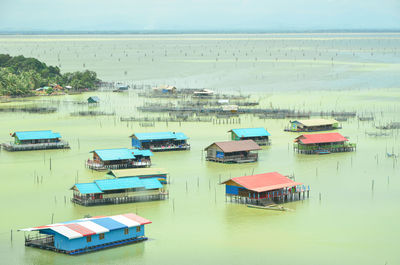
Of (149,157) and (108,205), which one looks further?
(149,157)

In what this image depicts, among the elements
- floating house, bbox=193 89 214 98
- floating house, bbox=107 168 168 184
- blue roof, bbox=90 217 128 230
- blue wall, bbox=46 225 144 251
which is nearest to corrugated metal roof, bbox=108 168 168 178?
floating house, bbox=107 168 168 184

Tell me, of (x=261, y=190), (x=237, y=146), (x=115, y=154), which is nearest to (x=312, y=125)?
(x=237, y=146)

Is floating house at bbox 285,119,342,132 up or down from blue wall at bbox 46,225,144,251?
up

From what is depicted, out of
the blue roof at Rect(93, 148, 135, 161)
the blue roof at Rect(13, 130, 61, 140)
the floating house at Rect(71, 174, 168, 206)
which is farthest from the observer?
the blue roof at Rect(13, 130, 61, 140)

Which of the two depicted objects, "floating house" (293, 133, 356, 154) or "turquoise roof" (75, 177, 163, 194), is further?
"floating house" (293, 133, 356, 154)

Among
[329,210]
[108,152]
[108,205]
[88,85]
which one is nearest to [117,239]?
[108,205]

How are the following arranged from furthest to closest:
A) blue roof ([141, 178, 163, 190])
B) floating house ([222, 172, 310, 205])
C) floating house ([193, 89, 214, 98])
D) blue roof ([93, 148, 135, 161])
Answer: floating house ([193, 89, 214, 98]) → blue roof ([93, 148, 135, 161]) → blue roof ([141, 178, 163, 190]) → floating house ([222, 172, 310, 205])

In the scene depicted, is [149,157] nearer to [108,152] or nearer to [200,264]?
[108,152]

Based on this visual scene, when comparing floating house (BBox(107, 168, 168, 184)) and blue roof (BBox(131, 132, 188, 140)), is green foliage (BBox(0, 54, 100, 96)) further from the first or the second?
floating house (BBox(107, 168, 168, 184))
